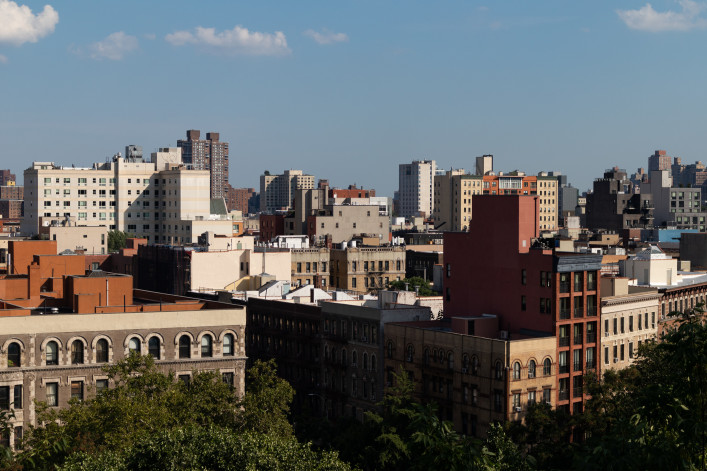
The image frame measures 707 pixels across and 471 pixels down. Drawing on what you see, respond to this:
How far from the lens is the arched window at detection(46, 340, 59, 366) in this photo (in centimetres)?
8844

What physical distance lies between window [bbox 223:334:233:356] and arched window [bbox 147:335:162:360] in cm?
558

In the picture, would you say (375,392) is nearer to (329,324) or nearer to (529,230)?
(329,324)

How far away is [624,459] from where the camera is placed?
142ft

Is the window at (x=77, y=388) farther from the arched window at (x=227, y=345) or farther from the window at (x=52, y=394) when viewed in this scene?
the arched window at (x=227, y=345)

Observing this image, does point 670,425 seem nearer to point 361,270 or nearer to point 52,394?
point 52,394

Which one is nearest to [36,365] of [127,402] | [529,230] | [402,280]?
[127,402]

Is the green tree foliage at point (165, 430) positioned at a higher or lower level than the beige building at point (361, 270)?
lower

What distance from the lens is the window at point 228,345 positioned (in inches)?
3725

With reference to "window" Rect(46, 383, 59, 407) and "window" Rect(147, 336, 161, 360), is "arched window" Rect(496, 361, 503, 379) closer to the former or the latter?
"window" Rect(147, 336, 161, 360)

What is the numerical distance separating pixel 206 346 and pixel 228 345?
6.42 feet

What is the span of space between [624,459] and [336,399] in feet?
252

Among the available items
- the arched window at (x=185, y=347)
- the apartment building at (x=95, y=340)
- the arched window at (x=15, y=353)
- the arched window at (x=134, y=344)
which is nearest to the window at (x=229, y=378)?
the apartment building at (x=95, y=340)

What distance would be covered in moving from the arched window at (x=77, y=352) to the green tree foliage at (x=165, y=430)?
31.4 ft

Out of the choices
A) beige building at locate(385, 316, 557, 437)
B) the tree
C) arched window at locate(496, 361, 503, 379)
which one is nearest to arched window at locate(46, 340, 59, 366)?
beige building at locate(385, 316, 557, 437)
